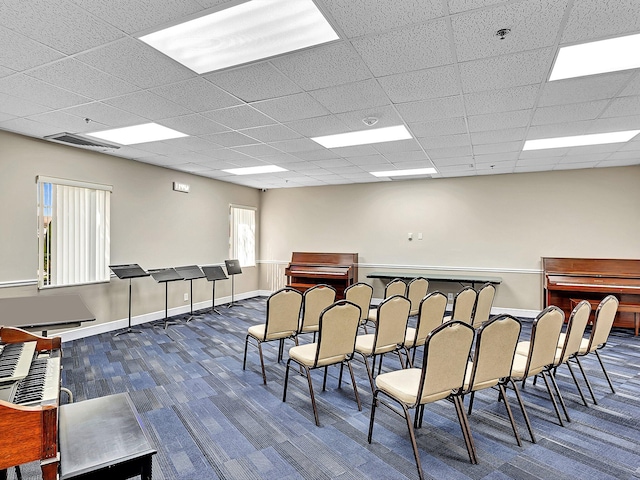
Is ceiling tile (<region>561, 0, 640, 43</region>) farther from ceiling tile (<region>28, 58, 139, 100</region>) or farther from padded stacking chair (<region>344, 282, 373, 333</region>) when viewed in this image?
ceiling tile (<region>28, 58, 139, 100</region>)

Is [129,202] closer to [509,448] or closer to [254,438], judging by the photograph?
[254,438]

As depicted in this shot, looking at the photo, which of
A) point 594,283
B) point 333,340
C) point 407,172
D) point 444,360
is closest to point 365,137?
point 407,172

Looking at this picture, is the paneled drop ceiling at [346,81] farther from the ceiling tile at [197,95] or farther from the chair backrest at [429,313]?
A: the chair backrest at [429,313]

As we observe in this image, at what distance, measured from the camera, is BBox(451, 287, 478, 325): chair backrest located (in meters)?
3.87

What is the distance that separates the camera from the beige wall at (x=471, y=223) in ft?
20.5

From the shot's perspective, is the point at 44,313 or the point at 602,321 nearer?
the point at 44,313

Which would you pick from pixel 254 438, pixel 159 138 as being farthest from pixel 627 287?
pixel 159 138

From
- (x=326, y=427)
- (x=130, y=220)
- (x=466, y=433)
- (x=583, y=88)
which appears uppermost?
(x=583, y=88)

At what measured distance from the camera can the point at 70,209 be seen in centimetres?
505

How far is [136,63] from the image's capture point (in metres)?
2.61

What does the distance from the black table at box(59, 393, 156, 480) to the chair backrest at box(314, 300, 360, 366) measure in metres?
1.53

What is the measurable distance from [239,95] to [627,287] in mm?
6327

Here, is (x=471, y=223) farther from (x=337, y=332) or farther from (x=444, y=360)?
(x=444, y=360)

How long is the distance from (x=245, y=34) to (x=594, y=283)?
6.48 metres
